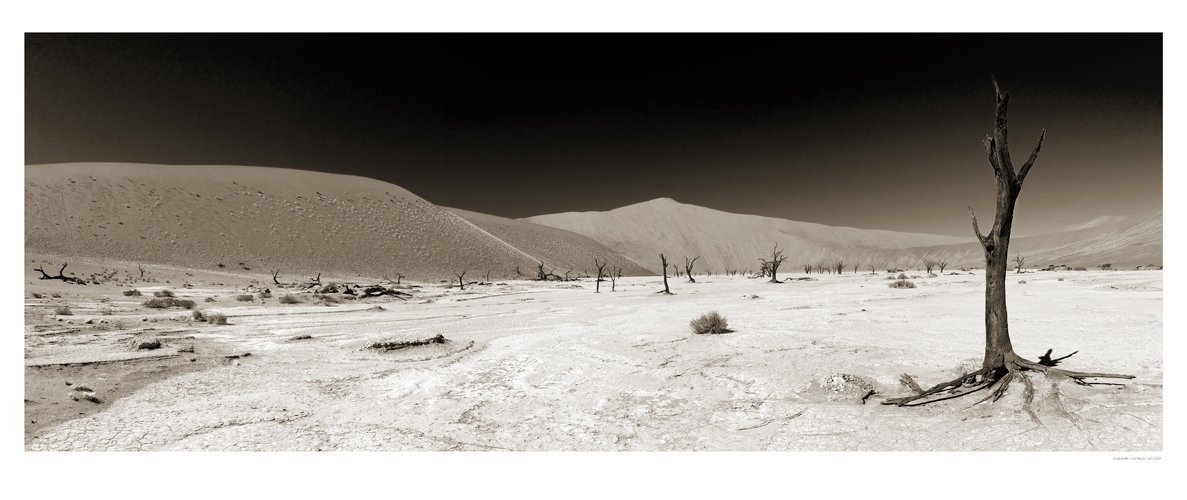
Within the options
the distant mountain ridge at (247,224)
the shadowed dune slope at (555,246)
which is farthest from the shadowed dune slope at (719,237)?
the distant mountain ridge at (247,224)

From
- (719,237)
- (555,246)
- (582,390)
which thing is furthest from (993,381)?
(719,237)

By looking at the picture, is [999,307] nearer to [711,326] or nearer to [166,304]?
[711,326]

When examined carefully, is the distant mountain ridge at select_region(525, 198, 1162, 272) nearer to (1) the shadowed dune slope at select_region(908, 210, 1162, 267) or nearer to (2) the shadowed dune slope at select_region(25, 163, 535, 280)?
(1) the shadowed dune slope at select_region(908, 210, 1162, 267)

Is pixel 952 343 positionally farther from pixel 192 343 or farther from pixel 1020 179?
pixel 192 343

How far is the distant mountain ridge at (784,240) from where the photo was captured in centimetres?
→ 10369

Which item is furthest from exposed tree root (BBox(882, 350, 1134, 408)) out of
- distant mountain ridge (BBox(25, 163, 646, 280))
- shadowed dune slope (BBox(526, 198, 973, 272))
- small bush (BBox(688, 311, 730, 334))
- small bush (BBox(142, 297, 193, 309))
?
shadowed dune slope (BBox(526, 198, 973, 272))

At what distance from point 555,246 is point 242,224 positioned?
57156 millimetres

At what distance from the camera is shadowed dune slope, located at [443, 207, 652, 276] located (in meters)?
97.1

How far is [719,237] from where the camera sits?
15762 centimetres

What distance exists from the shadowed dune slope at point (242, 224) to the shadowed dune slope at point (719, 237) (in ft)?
243

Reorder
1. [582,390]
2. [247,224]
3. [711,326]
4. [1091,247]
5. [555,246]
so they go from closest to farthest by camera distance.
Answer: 1. [582,390]
2. [711,326]
3. [247,224]
4. [1091,247]
5. [555,246]

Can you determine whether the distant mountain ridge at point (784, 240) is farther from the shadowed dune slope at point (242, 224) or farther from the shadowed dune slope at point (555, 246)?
the shadowed dune slope at point (242, 224)

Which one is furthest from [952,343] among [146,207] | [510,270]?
[146,207]

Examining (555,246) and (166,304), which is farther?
(555,246)
